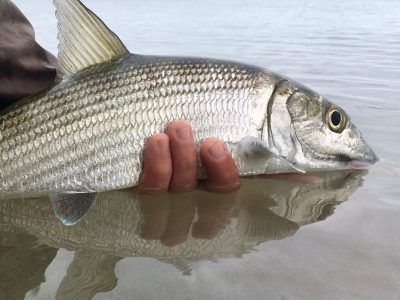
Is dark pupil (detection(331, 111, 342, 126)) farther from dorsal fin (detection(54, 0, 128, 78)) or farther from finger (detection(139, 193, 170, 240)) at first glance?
dorsal fin (detection(54, 0, 128, 78))

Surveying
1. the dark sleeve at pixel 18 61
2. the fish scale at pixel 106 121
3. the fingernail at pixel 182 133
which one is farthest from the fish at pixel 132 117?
the dark sleeve at pixel 18 61

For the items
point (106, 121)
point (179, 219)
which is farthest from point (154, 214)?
point (106, 121)

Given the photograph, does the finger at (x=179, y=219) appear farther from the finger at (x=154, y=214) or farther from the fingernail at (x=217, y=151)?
the fingernail at (x=217, y=151)

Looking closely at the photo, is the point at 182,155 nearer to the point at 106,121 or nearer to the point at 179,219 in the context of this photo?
the point at 179,219

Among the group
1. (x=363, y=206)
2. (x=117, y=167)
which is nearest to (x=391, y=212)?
(x=363, y=206)

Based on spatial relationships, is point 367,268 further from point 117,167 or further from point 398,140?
point 398,140

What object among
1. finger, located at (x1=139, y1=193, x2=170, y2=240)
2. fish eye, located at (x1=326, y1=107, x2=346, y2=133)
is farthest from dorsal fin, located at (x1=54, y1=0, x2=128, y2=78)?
fish eye, located at (x1=326, y1=107, x2=346, y2=133)

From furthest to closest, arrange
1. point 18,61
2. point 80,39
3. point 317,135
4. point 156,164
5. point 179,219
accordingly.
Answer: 1. point 18,61
2. point 317,135
3. point 80,39
4. point 156,164
5. point 179,219
